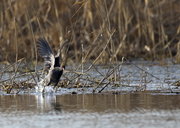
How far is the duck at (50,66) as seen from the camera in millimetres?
9133

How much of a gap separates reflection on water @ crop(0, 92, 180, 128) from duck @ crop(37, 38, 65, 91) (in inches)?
17.9

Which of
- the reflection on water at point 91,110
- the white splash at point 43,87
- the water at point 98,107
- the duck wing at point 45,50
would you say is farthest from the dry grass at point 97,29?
the reflection on water at point 91,110

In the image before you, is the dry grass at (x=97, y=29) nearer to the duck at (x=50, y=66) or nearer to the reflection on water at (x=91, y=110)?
the duck at (x=50, y=66)

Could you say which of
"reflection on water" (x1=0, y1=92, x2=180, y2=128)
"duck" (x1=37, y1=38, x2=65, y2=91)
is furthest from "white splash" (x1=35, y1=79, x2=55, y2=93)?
"reflection on water" (x1=0, y1=92, x2=180, y2=128)

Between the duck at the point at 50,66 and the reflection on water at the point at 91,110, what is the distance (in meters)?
0.46

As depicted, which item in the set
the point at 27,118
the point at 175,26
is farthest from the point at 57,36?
the point at 27,118

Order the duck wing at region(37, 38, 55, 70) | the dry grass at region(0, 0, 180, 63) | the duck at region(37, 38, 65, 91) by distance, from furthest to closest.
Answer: the dry grass at region(0, 0, 180, 63)
the duck wing at region(37, 38, 55, 70)
the duck at region(37, 38, 65, 91)

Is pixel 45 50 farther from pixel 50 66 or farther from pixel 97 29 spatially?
pixel 97 29

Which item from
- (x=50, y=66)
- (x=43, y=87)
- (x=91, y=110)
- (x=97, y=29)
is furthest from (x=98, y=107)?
(x=97, y=29)

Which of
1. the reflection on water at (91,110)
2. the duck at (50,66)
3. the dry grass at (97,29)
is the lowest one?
the reflection on water at (91,110)

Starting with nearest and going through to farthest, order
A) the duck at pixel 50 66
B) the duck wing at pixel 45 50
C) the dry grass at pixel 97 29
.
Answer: the duck at pixel 50 66 < the duck wing at pixel 45 50 < the dry grass at pixel 97 29

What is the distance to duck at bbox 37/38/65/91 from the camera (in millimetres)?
9133

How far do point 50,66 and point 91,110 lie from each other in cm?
236

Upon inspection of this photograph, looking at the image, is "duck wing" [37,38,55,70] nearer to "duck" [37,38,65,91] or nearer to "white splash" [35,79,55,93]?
"duck" [37,38,65,91]
